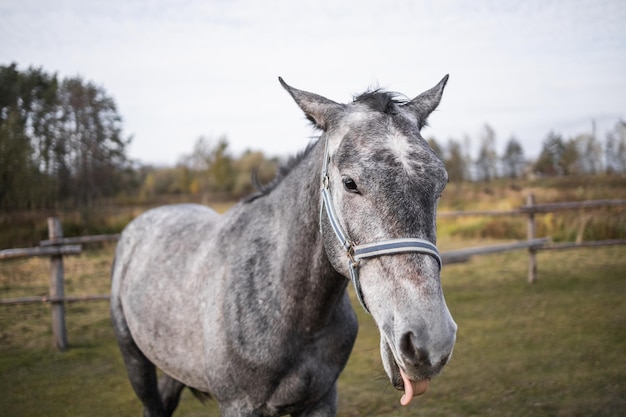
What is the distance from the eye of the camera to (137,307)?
9.30 ft

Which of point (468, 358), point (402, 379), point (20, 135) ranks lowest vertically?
point (468, 358)

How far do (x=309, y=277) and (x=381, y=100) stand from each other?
2.84 feet

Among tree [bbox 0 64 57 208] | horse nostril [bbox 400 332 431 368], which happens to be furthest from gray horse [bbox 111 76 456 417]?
tree [bbox 0 64 57 208]

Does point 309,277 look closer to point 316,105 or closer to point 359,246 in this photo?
point 359,246

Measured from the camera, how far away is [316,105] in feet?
6.14

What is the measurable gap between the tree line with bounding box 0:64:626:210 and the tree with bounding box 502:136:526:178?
3931mm

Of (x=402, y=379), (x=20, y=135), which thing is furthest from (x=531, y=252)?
(x=20, y=135)

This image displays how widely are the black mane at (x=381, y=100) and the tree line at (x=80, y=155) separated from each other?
3.93 ft

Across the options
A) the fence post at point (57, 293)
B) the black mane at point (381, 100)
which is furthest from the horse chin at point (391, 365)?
the fence post at point (57, 293)

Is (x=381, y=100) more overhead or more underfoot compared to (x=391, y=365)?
more overhead

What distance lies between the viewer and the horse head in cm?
127

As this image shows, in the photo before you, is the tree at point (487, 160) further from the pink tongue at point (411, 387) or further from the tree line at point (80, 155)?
the pink tongue at point (411, 387)

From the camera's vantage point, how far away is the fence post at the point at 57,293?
6.06 m

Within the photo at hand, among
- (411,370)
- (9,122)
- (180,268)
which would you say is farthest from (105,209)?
(411,370)
